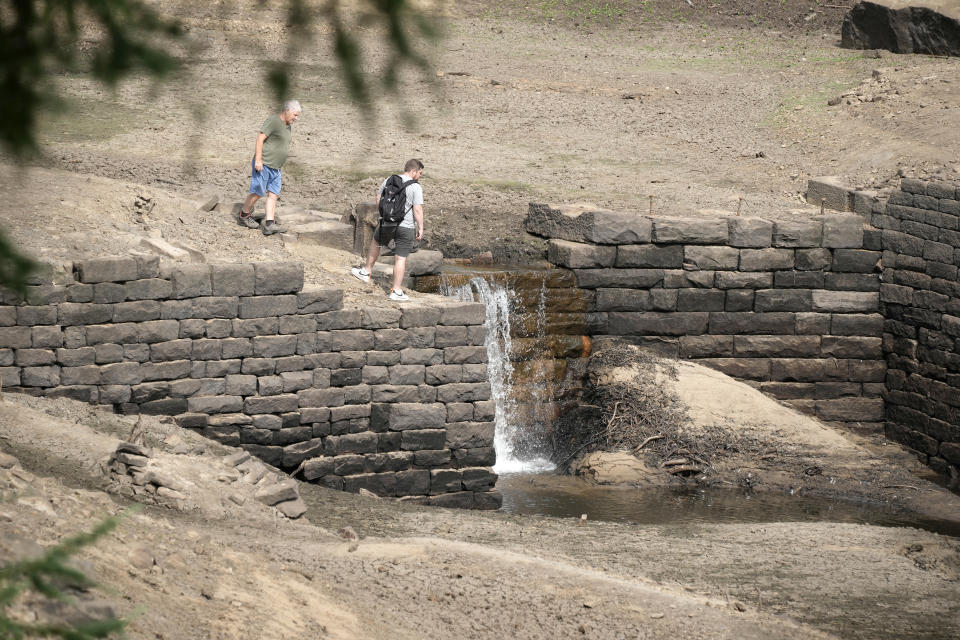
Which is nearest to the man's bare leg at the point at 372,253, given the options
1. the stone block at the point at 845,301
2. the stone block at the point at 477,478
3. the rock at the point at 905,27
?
the stone block at the point at 477,478

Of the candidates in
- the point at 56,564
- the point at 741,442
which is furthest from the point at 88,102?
the point at 56,564

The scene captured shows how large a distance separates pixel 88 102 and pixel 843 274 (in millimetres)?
12175

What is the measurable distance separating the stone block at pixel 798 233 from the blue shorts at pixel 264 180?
643 cm

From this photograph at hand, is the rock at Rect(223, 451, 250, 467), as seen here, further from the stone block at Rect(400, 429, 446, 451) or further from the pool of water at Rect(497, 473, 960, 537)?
the pool of water at Rect(497, 473, 960, 537)

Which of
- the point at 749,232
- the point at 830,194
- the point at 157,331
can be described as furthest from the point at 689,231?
the point at 157,331

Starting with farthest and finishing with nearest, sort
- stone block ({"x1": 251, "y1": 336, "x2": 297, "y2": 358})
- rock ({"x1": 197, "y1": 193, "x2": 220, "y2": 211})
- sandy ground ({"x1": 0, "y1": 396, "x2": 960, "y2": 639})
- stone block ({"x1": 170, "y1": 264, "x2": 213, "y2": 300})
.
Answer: rock ({"x1": 197, "y1": 193, "x2": 220, "y2": 211}) < stone block ({"x1": 251, "y1": 336, "x2": 297, "y2": 358}) < stone block ({"x1": 170, "y1": 264, "x2": 213, "y2": 300}) < sandy ground ({"x1": 0, "y1": 396, "x2": 960, "y2": 639})

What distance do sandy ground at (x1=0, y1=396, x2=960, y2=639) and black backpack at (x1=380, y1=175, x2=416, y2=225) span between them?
2.84m

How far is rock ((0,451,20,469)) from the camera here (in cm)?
786

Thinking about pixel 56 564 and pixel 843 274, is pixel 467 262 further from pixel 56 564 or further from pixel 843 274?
pixel 56 564

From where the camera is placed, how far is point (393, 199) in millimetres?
11961

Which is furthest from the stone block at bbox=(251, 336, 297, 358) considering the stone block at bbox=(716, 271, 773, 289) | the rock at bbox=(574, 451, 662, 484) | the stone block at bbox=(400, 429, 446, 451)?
the stone block at bbox=(716, 271, 773, 289)

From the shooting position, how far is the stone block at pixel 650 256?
15.1 meters

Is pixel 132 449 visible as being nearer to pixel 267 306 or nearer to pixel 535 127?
pixel 267 306

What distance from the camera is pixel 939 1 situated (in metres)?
22.5
